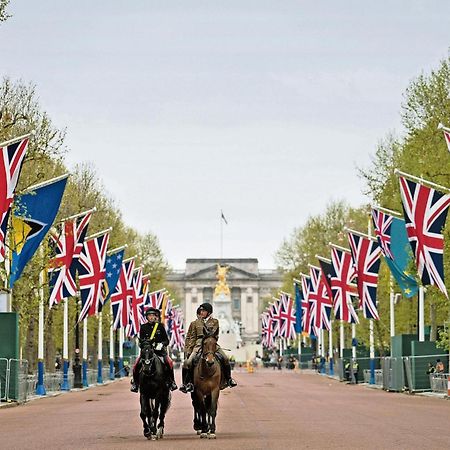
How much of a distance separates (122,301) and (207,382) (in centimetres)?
4381

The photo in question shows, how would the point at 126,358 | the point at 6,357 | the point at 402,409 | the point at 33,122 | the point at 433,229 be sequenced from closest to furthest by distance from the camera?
the point at 402,409 → the point at 433,229 → the point at 6,357 → the point at 33,122 → the point at 126,358

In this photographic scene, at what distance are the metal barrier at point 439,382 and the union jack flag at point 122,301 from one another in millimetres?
19027

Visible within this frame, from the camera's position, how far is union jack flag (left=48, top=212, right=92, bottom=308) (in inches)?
1914

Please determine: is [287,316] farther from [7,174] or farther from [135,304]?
[7,174]

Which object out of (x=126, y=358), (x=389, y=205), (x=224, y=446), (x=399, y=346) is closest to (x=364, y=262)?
(x=399, y=346)

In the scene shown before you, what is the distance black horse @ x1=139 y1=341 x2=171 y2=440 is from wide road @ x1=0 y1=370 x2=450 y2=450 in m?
0.35

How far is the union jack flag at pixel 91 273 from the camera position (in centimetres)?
5216

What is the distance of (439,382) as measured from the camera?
51344 mm

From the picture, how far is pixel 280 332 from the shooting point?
360 ft

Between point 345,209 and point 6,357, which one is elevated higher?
point 345,209

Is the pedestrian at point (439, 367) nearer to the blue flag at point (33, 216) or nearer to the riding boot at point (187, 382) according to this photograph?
the blue flag at point (33, 216)

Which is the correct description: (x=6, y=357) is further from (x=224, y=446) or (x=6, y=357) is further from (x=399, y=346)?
(x=224, y=446)

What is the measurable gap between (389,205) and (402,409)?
29315mm

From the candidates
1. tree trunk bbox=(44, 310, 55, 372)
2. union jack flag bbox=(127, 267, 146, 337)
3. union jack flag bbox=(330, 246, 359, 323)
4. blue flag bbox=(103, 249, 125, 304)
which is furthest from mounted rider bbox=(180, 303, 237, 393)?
union jack flag bbox=(127, 267, 146, 337)
